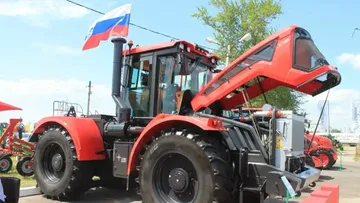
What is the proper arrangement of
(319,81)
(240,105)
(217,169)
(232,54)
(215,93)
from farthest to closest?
(232,54)
(240,105)
(215,93)
(319,81)
(217,169)

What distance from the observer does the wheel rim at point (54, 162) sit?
7.57 metres

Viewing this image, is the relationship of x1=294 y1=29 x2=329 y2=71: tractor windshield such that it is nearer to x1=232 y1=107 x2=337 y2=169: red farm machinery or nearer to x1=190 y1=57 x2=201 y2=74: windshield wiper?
x1=232 y1=107 x2=337 y2=169: red farm machinery

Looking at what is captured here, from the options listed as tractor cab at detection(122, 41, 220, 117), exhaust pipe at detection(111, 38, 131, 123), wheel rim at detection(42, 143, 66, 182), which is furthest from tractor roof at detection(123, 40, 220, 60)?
wheel rim at detection(42, 143, 66, 182)

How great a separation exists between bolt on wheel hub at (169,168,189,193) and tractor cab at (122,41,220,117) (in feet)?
4.46

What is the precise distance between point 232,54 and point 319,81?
51.0ft

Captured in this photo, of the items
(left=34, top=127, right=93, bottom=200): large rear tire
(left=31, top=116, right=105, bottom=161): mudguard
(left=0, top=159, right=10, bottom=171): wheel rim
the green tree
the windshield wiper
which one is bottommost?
(left=0, top=159, right=10, bottom=171): wheel rim

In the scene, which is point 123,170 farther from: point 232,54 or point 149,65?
point 232,54

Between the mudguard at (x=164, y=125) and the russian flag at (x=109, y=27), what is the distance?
8.71ft

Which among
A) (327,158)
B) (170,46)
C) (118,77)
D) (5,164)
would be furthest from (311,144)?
(5,164)

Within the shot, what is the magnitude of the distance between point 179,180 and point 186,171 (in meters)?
0.18

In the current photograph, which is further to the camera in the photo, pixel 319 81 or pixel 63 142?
pixel 63 142

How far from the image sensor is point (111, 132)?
7383 mm

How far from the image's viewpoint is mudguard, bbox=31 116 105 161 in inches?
281

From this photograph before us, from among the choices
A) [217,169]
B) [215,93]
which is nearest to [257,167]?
[217,169]
